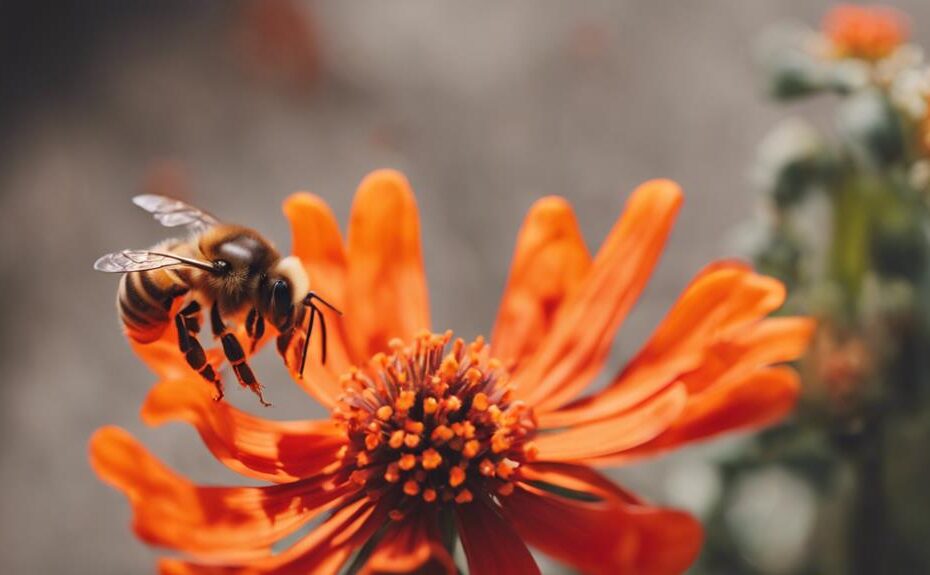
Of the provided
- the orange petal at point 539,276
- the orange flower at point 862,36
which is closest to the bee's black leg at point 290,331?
the orange petal at point 539,276

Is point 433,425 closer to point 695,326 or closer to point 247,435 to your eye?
point 247,435

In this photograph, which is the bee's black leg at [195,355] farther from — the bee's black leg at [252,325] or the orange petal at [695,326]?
the orange petal at [695,326]

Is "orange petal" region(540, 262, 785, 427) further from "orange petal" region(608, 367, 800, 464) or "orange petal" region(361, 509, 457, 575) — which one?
"orange petal" region(361, 509, 457, 575)

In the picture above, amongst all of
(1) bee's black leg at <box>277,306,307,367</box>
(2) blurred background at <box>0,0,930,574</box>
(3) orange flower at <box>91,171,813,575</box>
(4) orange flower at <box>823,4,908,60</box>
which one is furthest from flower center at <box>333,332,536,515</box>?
(2) blurred background at <box>0,0,930,574</box>

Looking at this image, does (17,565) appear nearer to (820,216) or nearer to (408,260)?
(408,260)

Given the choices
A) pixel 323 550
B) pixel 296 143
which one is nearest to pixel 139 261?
pixel 323 550
